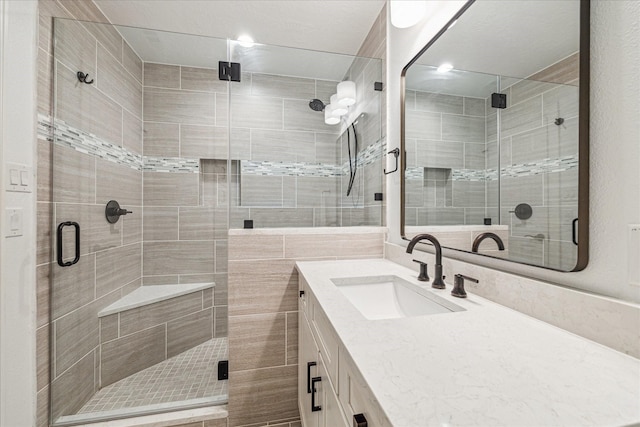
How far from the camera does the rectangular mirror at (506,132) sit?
65 centimetres

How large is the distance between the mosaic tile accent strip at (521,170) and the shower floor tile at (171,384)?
1642 millimetres

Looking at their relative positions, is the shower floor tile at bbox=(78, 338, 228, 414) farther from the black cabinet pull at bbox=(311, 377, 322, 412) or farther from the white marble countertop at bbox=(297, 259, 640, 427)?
the white marble countertop at bbox=(297, 259, 640, 427)

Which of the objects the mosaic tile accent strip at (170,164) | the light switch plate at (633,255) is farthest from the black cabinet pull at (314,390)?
the mosaic tile accent strip at (170,164)

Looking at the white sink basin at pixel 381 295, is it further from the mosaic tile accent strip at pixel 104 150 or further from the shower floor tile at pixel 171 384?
the mosaic tile accent strip at pixel 104 150

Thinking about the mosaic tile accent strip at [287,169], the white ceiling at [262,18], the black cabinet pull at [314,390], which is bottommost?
the black cabinet pull at [314,390]

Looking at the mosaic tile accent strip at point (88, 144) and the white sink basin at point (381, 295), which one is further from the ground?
the mosaic tile accent strip at point (88, 144)

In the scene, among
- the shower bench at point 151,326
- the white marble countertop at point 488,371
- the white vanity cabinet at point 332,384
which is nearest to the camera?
the white marble countertop at point 488,371

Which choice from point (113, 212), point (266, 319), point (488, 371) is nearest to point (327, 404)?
point (488, 371)

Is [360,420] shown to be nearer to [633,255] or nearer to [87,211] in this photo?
[633,255]

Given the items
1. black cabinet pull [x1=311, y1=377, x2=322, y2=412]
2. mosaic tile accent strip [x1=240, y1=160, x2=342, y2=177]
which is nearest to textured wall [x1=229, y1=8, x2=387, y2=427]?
mosaic tile accent strip [x1=240, y1=160, x2=342, y2=177]

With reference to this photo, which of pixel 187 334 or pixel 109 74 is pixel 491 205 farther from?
pixel 109 74

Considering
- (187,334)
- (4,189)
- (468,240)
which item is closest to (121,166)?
(4,189)

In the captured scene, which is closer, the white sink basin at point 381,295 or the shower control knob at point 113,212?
the white sink basin at point 381,295

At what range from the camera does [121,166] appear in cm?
197
